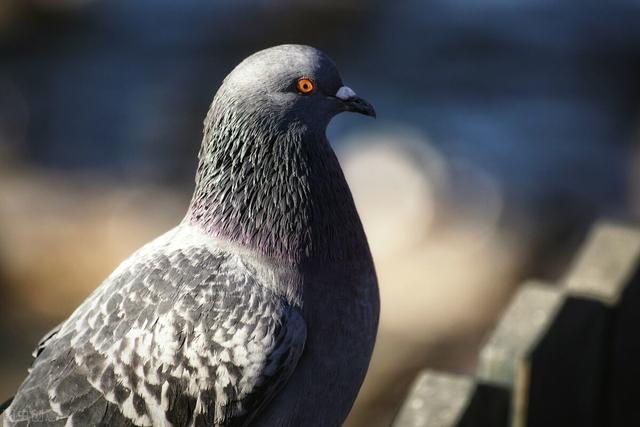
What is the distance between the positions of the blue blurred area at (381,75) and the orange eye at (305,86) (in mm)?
9925

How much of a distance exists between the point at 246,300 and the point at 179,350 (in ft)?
0.94

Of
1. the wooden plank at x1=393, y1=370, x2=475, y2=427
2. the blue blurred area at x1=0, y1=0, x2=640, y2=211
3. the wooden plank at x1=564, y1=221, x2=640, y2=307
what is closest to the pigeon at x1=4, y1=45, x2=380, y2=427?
the wooden plank at x1=393, y1=370, x2=475, y2=427

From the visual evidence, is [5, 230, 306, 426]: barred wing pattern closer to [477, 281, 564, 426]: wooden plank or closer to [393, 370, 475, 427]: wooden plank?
[393, 370, 475, 427]: wooden plank

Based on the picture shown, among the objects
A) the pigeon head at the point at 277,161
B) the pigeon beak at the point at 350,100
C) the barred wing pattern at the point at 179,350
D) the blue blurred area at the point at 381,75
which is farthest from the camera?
the blue blurred area at the point at 381,75

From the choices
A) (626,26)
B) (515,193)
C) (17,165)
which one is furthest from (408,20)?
(17,165)

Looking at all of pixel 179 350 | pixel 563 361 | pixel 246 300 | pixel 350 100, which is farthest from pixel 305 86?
pixel 563 361

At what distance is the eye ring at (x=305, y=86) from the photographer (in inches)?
156

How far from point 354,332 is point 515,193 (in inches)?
388

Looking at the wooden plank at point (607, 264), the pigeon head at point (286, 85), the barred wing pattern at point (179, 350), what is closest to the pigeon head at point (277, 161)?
the pigeon head at point (286, 85)

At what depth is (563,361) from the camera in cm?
456

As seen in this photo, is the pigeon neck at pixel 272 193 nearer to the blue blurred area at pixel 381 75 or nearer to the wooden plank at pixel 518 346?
the wooden plank at pixel 518 346

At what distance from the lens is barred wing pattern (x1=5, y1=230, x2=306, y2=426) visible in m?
3.82

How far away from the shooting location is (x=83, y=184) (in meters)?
14.2

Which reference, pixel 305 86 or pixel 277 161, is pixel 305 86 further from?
pixel 277 161
